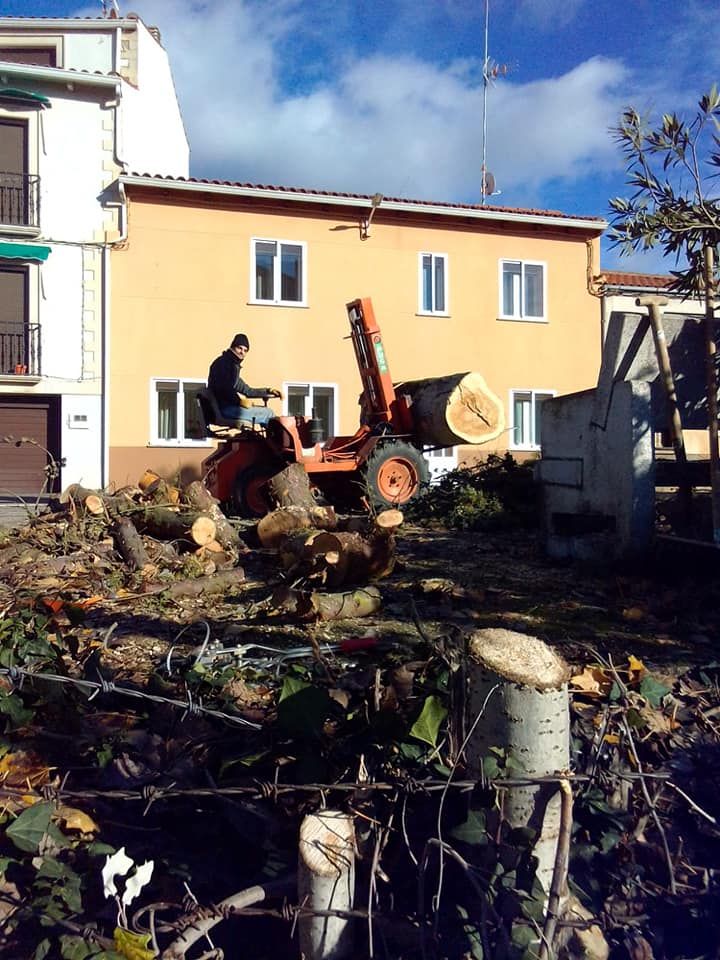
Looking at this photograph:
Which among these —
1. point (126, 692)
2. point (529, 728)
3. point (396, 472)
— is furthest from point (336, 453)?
point (529, 728)

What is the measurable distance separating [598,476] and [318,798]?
4.78 metres

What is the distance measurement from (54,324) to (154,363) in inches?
92.1

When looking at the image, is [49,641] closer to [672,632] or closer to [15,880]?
[15,880]

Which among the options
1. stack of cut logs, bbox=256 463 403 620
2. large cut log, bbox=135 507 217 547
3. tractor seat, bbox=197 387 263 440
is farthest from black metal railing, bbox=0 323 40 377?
stack of cut logs, bbox=256 463 403 620

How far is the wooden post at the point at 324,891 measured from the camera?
245cm

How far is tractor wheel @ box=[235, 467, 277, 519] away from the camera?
1057 cm

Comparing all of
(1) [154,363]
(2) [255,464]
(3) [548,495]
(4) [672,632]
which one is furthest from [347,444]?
(1) [154,363]

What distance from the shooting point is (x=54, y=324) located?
1752 centimetres

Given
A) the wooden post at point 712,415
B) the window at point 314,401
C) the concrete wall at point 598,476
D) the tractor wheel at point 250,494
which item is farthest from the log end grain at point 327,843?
the window at point 314,401

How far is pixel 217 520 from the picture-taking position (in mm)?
8164

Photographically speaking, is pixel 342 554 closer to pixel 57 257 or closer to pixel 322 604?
pixel 322 604

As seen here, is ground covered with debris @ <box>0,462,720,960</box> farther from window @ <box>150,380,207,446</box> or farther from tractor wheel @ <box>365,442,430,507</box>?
window @ <box>150,380,207,446</box>

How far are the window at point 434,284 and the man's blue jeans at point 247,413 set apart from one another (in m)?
8.66

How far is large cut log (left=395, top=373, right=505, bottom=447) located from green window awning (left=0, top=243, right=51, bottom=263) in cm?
1039
